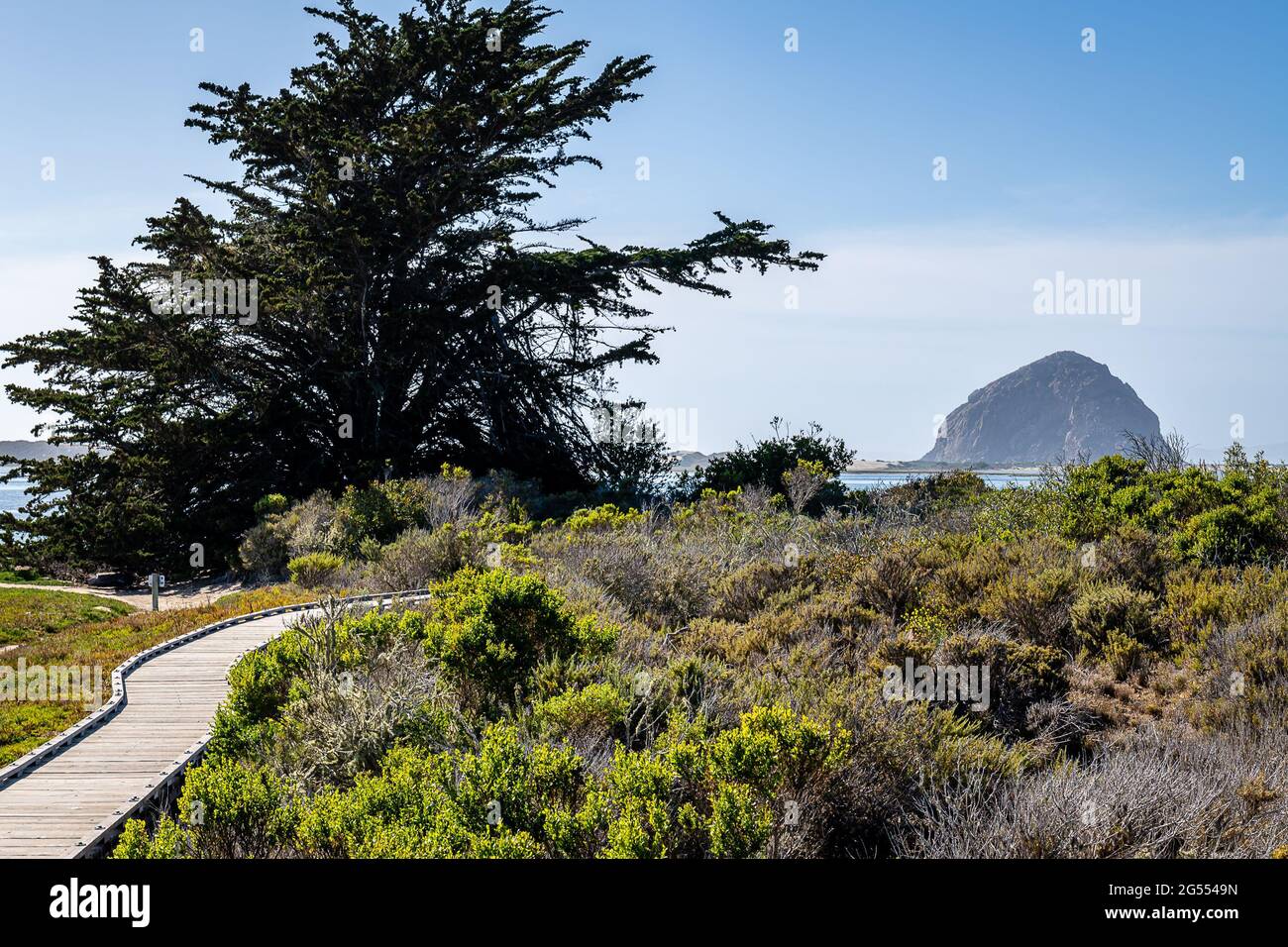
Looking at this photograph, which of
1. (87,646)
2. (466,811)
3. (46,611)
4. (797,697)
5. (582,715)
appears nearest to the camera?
(466,811)

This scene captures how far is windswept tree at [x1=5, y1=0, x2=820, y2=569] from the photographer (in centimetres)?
2144

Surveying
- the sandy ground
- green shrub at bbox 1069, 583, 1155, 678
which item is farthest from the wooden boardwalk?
the sandy ground

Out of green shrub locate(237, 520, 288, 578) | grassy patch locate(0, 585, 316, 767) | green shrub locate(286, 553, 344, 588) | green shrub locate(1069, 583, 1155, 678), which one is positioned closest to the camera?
grassy patch locate(0, 585, 316, 767)

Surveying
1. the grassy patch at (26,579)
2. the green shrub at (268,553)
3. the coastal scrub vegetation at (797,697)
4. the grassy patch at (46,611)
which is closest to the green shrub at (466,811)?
the coastal scrub vegetation at (797,697)

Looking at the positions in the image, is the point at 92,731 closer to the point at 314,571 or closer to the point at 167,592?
the point at 314,571

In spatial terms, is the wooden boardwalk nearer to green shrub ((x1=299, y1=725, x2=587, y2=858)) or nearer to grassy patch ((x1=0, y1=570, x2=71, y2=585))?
green shrub ((x1=299, y1=725, x2=587, y2=858))

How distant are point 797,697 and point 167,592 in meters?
18.9

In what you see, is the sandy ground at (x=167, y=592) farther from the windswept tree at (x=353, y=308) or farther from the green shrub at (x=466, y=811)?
the green shrub at (x=466, y=811)

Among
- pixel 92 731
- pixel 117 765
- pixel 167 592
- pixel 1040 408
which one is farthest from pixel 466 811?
pixel 1040 408

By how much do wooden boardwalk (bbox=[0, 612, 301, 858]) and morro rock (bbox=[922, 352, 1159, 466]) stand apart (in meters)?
100.0

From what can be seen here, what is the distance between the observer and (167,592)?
20844 millimetres

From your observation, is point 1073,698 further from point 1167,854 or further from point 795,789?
point 795,789

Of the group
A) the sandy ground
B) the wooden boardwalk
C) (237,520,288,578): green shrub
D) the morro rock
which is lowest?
the sandy ground
